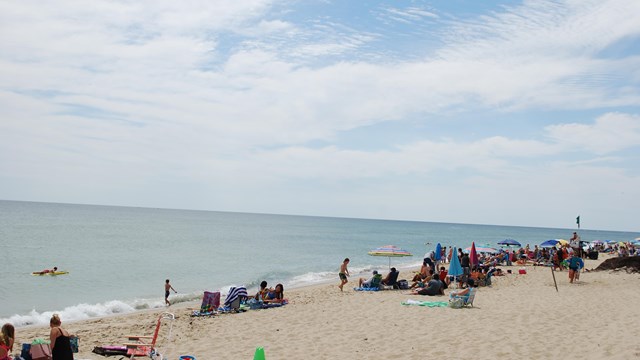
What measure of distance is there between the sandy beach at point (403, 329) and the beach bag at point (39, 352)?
5.92 ft

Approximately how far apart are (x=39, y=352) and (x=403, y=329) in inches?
257

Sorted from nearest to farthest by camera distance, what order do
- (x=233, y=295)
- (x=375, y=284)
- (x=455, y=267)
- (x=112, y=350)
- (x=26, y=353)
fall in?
(x=26, y=353)
(x=112, y=350)
(x=233, y=295)
(x=455, y=267)
(x=375, y=284)

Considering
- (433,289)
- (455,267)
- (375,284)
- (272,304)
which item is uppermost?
(455,267)

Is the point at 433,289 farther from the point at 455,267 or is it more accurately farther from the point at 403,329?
the point at 403,329

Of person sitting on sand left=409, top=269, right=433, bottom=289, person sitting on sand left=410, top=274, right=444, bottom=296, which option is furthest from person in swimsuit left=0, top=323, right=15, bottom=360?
person sitting on sand left=409, top=269, right=433, bottom=289

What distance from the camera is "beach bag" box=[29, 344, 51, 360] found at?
22.6 feet

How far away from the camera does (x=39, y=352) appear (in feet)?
22.7

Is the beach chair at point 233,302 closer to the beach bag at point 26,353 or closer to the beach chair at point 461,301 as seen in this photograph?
the beach chair at point 461,301

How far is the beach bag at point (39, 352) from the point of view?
6895 millimetres

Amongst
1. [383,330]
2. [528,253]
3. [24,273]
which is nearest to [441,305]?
[383,330]

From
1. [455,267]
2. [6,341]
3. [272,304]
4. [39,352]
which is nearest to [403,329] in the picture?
[272,304]

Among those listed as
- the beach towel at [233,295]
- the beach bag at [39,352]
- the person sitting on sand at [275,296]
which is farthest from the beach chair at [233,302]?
the beach bag at [39,352]

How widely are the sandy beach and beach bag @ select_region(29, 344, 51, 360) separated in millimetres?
1805

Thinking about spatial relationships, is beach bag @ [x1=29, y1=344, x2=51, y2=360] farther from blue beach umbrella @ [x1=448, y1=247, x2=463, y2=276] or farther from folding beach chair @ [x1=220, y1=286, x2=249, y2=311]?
Answer: blue beach umbrella @ [x1=448, y1=247, x2=463, y2=276]
